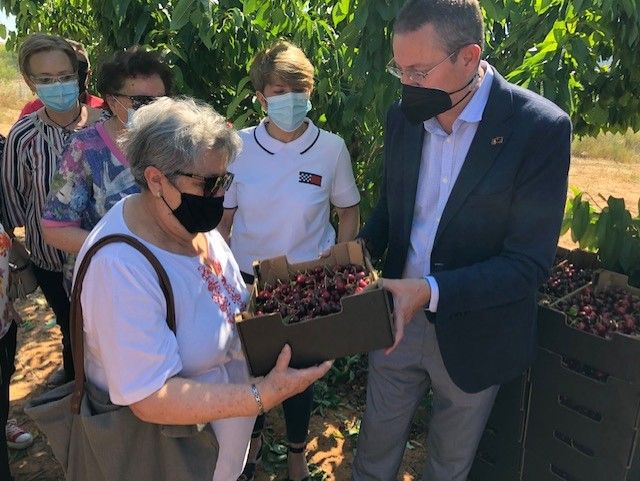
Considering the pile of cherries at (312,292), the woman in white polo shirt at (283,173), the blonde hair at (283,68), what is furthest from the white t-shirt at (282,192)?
the pile of cherries at (312,292)

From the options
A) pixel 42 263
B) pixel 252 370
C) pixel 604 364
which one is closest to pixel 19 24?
pixel 42 263

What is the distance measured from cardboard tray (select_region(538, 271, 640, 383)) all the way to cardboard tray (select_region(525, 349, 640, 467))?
0.15 feet

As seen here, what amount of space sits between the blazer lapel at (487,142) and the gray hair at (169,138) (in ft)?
2.45

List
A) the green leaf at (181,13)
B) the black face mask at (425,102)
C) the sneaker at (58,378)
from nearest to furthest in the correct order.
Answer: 1. the black face mask at (425,102)
2. the green leaf at (181,13)
3. the sneaker at (58,378)

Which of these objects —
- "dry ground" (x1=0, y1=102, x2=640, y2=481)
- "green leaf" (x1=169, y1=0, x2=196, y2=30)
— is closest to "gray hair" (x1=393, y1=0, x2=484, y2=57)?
"green leaf" (x1=169, y1=0, x2=196, y2=30)

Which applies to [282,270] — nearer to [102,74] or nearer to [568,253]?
[102,74]

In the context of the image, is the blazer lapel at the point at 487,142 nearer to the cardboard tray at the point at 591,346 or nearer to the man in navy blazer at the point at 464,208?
the man in navy blazer at the point at 464,208

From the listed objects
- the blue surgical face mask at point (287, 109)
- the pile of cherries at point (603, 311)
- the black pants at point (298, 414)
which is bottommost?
the black pants at point (298, 414)

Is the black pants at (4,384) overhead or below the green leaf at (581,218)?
below

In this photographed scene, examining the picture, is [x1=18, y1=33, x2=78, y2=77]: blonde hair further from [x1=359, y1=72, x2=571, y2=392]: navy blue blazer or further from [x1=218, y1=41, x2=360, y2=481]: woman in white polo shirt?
[x1=359, y1=72, x2=571, y2=392]: navy blue blazer

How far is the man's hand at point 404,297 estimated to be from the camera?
1.79 metres

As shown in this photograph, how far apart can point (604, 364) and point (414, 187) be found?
40.1 inches

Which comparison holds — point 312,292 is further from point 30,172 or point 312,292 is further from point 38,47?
point 38,47

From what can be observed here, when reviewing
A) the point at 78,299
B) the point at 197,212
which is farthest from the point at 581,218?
the point at 78,299
